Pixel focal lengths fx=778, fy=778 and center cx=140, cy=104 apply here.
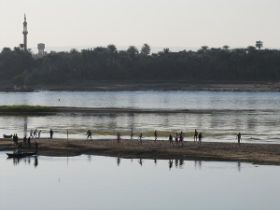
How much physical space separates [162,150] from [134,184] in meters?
11.7

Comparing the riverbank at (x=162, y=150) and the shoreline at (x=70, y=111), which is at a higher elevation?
the shoreline at (x=70, y=111)

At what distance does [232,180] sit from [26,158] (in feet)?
65.1

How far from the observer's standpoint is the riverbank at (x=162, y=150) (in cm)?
6481

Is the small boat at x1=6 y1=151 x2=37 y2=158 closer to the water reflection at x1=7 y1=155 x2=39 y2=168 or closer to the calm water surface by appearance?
the water reflection at x1=7 y1=155 x2=39 y2=168

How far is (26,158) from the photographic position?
6769 centimetres

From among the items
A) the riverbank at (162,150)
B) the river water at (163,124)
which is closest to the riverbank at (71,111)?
the river water at (163,124)

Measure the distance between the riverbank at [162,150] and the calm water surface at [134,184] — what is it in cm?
168

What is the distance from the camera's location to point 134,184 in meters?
56.7

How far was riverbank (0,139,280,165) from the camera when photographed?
2552 inches

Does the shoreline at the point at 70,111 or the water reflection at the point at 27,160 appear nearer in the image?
the water reflection at the point at 27,160

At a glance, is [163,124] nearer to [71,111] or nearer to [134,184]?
[71,111]

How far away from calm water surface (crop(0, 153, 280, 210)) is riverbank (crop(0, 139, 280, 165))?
168 cm

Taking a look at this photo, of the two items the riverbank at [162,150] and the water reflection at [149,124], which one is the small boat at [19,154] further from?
the water reflection at [149,124]

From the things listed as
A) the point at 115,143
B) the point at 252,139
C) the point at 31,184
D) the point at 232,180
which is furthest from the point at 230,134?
the point at 31,184
